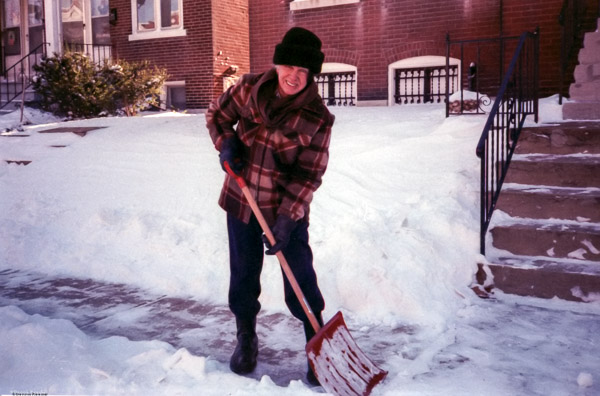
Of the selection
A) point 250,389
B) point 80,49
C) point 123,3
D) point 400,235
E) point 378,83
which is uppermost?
point 123,3

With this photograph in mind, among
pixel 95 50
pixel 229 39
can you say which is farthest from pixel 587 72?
pixel 95 50

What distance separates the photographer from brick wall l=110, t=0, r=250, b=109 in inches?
553

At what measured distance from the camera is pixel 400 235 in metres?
5.08

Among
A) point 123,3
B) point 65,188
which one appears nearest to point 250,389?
point 65,188

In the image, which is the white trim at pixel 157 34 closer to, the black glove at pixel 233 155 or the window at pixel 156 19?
the window at pixel 156 19

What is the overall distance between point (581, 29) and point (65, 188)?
8.72 metres

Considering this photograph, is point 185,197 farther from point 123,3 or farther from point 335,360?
point 123,3

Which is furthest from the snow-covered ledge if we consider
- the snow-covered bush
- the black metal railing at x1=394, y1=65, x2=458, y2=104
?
the snow-covered bush

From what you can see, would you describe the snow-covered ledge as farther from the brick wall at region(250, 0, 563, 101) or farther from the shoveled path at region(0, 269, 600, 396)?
the shoveled path at region(0, 269, 600, 396)

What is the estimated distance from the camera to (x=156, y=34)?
14836 mm

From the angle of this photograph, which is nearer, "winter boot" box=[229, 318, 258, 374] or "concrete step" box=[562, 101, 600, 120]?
"winter boot" box=[229, 318, 258, 374]

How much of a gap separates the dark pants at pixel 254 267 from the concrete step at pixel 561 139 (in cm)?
364

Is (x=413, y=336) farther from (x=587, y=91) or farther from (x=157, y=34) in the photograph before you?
(x=157, y=34)

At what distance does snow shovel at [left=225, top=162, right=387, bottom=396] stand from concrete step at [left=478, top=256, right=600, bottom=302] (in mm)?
→ 1870
